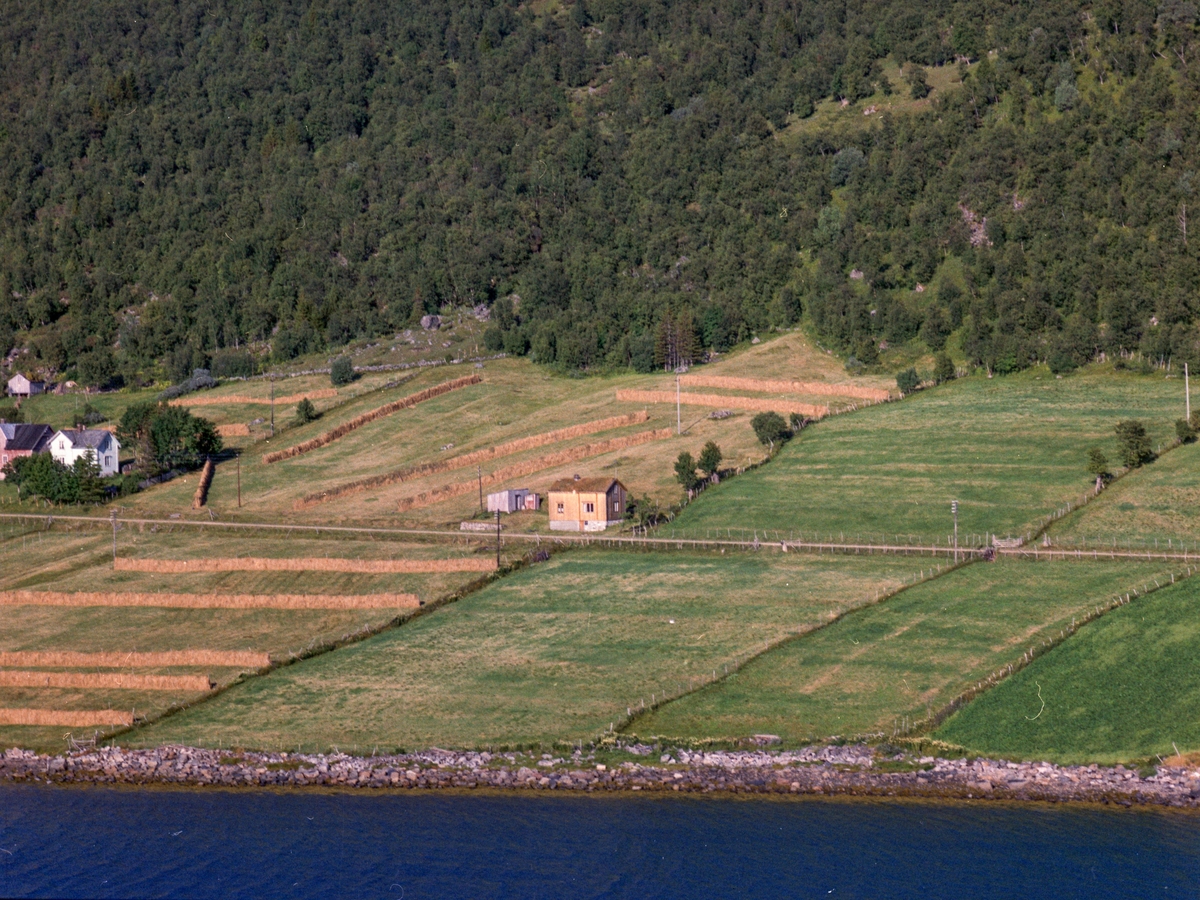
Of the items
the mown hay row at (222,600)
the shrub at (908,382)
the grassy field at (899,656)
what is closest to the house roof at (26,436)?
the mown hay row at (222,600)

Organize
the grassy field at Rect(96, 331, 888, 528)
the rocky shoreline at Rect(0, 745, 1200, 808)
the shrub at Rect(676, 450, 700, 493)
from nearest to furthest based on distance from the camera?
the rocky shoreline at Rect(0, 745, 1200, 808), the shrub at Rect(676, 450, 700, 493), the grassy field at Rect(96, 331, 888, 528)

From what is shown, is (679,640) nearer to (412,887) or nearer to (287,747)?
(287,747)

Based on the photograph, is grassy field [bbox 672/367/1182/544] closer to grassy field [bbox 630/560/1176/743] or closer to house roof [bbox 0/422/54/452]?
grassy field [bbox 630/560/1176/743]

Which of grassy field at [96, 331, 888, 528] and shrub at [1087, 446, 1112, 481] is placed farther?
grassy field at [96, 331, 888, 528]

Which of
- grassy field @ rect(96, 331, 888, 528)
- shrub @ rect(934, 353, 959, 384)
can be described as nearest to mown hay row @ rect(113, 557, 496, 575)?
grassy field @ rect(96, 331, 888, 528)

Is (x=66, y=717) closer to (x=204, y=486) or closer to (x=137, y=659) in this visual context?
(x=137, y=659)

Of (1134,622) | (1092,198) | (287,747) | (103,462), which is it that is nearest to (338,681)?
(287,747)
